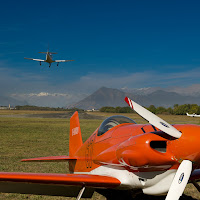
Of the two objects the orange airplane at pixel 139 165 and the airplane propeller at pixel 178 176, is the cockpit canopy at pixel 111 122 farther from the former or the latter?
the airplane propeller at pixel 178 176

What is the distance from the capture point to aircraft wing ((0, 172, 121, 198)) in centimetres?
376

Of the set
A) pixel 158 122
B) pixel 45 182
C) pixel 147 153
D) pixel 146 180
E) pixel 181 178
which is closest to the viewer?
pixel 181 178

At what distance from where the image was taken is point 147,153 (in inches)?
140

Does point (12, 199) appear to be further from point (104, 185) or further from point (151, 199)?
point (151, 199)

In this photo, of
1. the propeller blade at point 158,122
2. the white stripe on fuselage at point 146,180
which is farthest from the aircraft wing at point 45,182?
the propeller blade at point 158,122

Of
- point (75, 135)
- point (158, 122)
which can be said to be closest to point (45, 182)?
point (158, 122)

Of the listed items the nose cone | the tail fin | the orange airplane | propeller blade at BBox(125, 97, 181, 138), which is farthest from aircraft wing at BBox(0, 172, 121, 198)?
the tail fin

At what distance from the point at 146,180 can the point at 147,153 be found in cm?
71

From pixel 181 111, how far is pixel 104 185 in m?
103

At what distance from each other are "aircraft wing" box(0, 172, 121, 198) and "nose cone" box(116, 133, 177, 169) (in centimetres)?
71

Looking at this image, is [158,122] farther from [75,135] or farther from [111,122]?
[75,135]

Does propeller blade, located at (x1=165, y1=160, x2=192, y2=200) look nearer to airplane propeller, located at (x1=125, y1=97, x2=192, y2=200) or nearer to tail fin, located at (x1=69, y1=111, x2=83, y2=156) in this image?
airplane propeller, located at (x1=125, y1=97, x2=192, y2=200)

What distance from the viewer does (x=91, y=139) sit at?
5.67m

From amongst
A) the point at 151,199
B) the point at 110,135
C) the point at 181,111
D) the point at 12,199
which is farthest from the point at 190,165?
the point at 181,111
